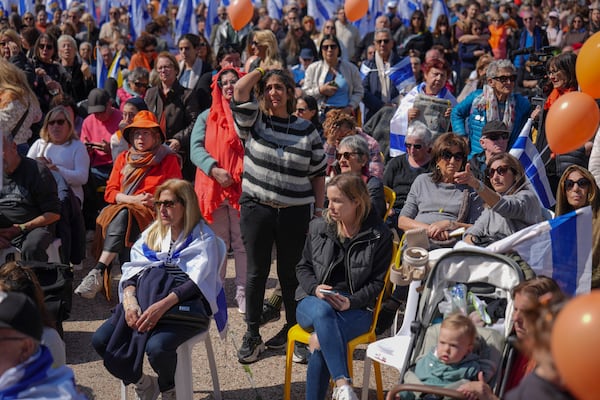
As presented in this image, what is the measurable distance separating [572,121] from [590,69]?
0.74 m

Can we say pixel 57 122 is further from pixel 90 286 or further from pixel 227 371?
pixel 227 371

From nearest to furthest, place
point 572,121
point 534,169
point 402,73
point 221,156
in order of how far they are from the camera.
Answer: point 572,121
point 534,169
point 221,156
point 402,73

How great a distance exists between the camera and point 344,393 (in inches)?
174

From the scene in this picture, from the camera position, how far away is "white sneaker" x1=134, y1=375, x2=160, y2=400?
15.8 feet

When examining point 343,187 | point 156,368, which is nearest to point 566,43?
point 343,187

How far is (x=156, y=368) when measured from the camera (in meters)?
4.61

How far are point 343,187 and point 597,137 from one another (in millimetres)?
2684

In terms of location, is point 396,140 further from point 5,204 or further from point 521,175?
point 5,204

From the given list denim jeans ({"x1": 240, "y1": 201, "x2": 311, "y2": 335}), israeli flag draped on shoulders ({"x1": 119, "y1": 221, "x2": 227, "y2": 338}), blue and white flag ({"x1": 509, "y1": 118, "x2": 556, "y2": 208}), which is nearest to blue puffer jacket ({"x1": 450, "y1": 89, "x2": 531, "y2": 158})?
blue and white flag ({"x1": 509, "y1": 118, "x2": 556, "y2": 208})

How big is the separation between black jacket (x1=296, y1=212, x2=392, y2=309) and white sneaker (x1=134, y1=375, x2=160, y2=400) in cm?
100

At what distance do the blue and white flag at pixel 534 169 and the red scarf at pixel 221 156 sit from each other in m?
2.03

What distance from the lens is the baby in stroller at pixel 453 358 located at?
3.89 m

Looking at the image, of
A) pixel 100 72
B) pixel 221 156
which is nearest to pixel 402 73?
Answer: pixel 221 156

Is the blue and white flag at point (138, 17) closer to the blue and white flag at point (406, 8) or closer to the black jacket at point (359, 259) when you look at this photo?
the blue and white flag at point (406, 8)
